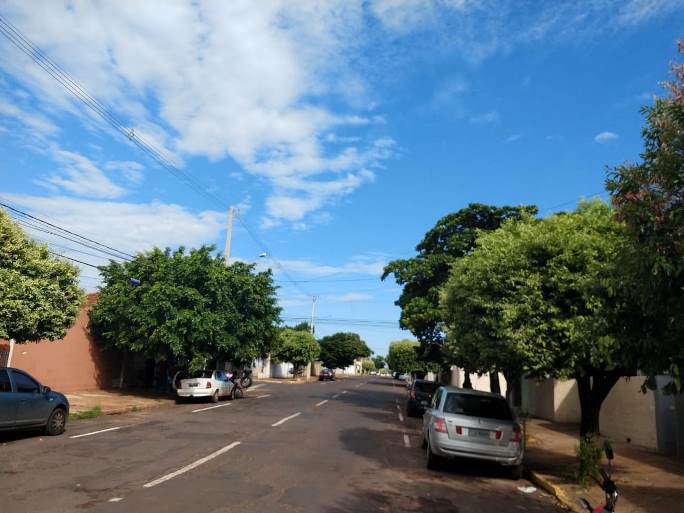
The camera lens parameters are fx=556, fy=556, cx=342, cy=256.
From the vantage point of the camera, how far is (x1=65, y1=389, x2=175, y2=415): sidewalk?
19406 mm

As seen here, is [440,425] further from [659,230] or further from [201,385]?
[201,385]

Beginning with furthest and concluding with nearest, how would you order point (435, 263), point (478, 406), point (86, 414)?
1. point (435, 263)
2. point (86, 414)
3. point (478, 406)

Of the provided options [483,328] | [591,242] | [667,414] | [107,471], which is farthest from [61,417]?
[667,414]

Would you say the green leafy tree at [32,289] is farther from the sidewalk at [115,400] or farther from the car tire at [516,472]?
the car tire at [516,472]

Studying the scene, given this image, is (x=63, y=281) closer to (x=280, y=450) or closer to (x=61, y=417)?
(x=61, y=417)

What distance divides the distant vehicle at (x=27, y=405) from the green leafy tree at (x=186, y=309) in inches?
381

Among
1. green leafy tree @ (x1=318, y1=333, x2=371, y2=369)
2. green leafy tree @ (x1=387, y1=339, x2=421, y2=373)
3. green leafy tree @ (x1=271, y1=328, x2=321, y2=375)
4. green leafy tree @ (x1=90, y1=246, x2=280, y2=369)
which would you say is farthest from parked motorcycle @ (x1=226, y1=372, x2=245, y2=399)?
green leafy tree @ (x1=318, y1=333, x2=371, y2=369)

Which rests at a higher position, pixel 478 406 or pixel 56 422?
pixel 478 406

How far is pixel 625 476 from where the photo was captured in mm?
10727

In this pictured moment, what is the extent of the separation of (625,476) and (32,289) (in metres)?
14.0

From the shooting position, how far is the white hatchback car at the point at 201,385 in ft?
80.4

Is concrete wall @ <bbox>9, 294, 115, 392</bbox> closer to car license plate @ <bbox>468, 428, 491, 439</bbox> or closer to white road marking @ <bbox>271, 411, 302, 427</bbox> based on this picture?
white road marking @ <bbox>271, 411, 302, 427</bbox>

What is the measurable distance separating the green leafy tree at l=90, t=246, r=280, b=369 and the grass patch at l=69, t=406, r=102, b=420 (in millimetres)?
4789

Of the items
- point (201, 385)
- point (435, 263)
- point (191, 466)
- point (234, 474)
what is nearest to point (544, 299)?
point (234, 474)
